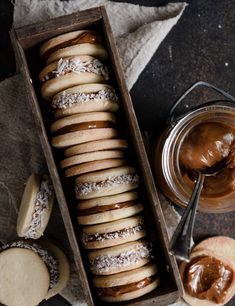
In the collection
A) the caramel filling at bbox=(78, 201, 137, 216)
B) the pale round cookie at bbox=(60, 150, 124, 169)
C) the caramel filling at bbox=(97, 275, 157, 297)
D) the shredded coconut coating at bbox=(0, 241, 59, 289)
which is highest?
the pale round cookie at bbox=(60, 150, 124, 169)

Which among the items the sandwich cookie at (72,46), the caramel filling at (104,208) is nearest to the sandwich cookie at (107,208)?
the caramel filling at (104,208)

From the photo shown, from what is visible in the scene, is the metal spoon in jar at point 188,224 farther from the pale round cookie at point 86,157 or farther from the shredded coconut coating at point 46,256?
the shredded coconut coating at point 46,256

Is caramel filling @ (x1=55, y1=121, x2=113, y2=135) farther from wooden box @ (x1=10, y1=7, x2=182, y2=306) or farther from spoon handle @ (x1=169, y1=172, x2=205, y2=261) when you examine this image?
spoon handle @ (x1=169, y1=172, x2=205, y2=261)

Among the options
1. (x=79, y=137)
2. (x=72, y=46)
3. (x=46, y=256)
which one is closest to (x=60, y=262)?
(x=46, y=256)

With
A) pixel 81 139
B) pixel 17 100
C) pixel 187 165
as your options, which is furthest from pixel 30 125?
pixel 187 165

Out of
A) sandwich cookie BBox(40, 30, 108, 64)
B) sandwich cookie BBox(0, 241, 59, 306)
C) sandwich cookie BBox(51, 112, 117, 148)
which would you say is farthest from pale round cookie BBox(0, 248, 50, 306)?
sandwich cookie BBox(40, 30, 108, 64)
